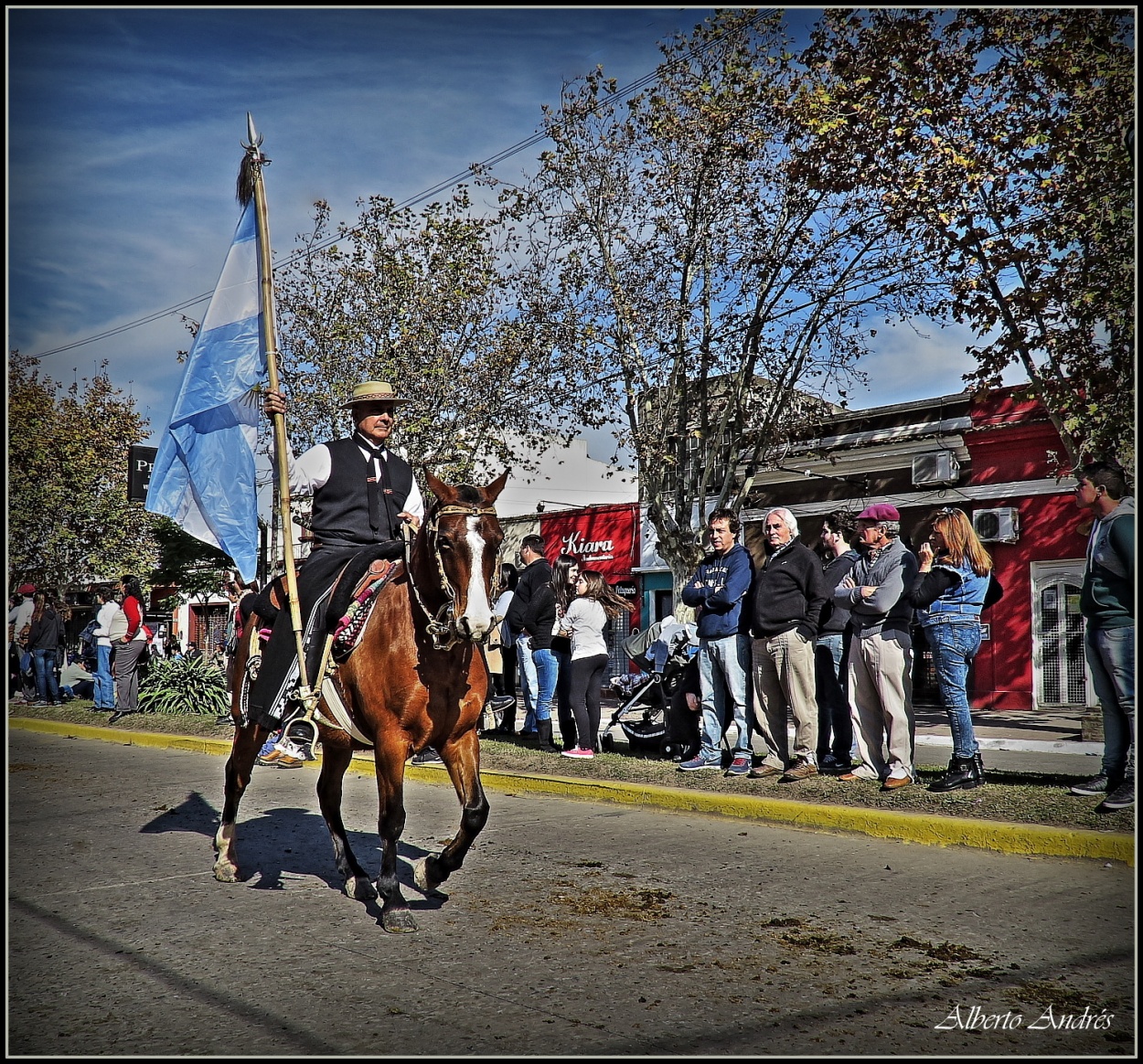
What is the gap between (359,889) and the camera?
18.4 ft

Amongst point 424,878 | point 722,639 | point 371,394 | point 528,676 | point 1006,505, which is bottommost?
point 424,878

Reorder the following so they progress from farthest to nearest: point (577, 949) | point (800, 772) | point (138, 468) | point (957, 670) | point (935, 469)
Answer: point (935, 469) → point (138, 468) → point (800, 772) → point (957, 670) → point (577, 949)

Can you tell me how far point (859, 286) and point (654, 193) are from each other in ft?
13.1

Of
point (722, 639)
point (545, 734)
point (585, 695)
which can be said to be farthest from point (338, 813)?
point (545, 734)

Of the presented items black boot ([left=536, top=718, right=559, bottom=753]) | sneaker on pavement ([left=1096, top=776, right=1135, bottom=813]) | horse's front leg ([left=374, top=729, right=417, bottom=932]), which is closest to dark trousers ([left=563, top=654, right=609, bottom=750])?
black boot ([left=536, top=718, right=559, bottom=753])

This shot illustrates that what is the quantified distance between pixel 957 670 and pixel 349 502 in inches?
198

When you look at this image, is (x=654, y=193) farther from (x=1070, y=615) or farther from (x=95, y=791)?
(x=95, y=791)

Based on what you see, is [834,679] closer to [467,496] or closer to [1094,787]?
[1094,787]

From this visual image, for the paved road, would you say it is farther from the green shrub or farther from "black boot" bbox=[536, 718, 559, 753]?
the green shrub

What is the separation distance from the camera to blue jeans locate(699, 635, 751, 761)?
9.68m

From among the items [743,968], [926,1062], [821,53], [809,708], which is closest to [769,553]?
[809,708]

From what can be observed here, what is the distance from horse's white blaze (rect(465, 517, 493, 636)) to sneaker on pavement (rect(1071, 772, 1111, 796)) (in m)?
5.18

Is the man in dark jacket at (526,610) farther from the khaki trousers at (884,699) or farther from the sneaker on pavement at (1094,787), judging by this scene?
the sneaker on pavement at (1094,787)

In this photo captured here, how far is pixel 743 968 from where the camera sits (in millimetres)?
4344
